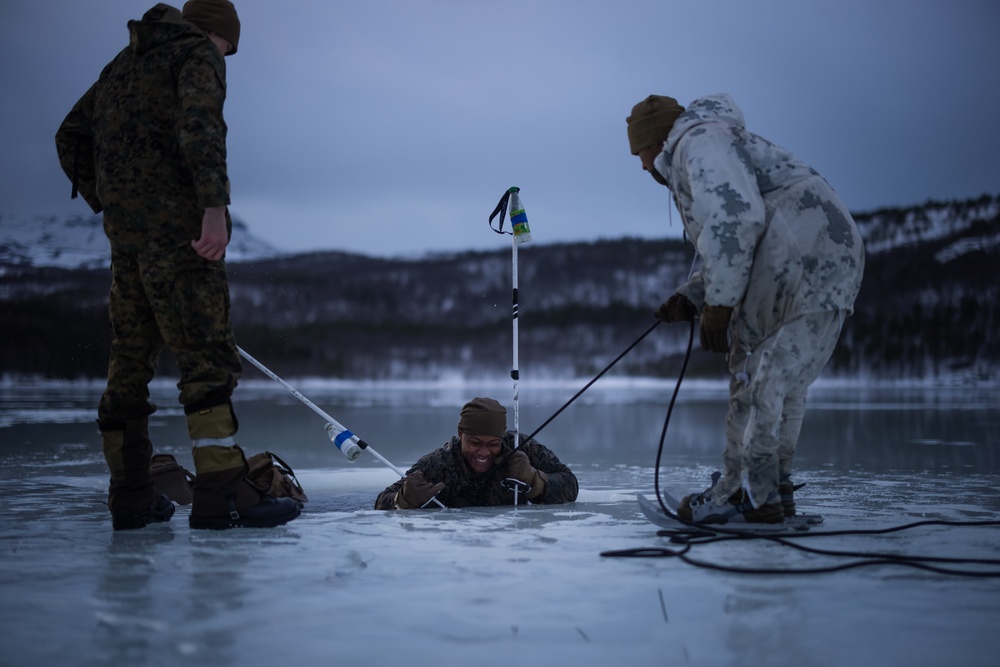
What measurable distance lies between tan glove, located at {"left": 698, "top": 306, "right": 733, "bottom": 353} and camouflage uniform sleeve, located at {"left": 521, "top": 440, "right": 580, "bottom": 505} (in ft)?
5.35

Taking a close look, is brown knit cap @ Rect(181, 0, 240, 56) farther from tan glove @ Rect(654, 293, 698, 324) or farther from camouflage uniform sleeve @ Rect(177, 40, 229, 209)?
tan glove @ Rect(654, 293, 698, 324)

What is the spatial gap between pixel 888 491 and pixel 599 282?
8312 cm

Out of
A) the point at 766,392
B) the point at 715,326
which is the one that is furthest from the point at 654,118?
the point at 766,392

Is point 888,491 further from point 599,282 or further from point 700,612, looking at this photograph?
point 599,282

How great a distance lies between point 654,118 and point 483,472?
2.17 m

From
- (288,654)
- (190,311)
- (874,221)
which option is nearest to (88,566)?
(190,311)

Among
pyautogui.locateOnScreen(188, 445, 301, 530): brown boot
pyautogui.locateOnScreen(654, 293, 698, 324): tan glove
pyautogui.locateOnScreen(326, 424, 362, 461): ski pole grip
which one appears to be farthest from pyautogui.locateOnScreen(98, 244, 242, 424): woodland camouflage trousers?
pyautogui.locateOnScreen(654, 293, 698, 324): tan glove

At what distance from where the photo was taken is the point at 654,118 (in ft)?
10.9

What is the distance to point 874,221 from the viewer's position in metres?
83.9

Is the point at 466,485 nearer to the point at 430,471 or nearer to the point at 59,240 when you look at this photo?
the point at 430,471

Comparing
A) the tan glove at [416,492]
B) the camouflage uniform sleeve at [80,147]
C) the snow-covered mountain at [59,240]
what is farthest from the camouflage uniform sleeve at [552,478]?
the snow-covered mountain at [59,240]

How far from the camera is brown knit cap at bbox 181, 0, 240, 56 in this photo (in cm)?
342

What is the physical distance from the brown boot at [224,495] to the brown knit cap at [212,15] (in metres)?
1.73

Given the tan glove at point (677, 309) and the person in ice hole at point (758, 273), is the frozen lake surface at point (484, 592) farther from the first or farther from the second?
the tan glove at point (677, 309)
